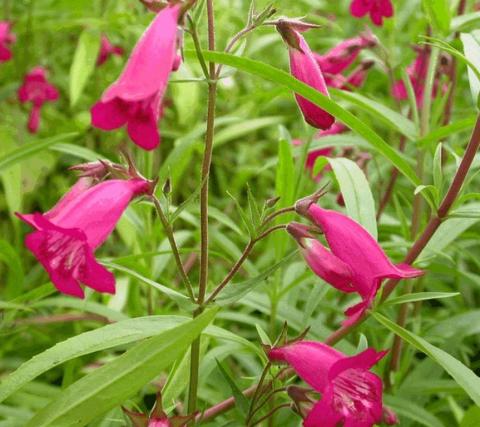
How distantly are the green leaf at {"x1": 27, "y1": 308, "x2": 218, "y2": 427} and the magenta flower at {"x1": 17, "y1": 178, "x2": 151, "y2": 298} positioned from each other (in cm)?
16

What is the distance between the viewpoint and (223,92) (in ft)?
10.3

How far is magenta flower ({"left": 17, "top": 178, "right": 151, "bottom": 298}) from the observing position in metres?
1.11

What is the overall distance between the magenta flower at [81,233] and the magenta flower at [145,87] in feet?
0.37

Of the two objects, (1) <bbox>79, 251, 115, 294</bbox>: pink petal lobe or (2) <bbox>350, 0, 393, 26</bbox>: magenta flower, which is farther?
(2) <bbox>350, 0, 393, 26</bbox>: magenta flower

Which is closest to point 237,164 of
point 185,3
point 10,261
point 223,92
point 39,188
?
point 223,92

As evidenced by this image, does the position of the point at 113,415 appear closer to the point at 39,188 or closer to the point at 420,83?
the point at 420,83

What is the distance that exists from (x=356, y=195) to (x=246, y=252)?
0.36 m

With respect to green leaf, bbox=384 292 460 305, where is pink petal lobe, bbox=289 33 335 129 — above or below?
above

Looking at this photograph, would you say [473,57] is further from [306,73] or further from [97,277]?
[97,277]

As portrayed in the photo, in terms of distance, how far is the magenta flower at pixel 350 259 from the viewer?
1.18 meters

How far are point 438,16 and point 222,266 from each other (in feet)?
3.78

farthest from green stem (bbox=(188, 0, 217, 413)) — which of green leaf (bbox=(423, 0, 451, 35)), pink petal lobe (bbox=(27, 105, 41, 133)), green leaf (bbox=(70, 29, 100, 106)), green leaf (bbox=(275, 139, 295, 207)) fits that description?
pink petal lobe (bbox=(27, 105, 41, 133))

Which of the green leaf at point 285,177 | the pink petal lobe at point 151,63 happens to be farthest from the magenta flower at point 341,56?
the pink petal lobe at point 151,63

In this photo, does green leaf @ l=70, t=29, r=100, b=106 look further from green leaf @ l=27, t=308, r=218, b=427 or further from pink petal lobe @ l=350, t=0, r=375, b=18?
green leaf @ l=27, t=308, r=218, b=427
